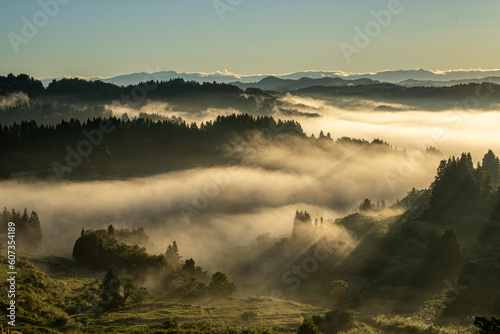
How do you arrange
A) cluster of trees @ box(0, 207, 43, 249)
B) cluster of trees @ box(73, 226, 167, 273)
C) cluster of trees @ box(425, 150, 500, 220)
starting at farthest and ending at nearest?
cluster of trees @ box(425, 150, 500, 220)
cluster of trees @ box(0, 207, 43, 249)
cluster of trees @ box(73, 226, 167, 273)

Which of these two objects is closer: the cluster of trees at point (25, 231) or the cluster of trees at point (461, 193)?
the cluster of trees at point (25, 231)

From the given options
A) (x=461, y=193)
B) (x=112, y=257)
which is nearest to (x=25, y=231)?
(x=112, y=257)

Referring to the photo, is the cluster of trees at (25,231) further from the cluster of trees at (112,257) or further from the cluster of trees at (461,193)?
the cluster of trees at (461,193)

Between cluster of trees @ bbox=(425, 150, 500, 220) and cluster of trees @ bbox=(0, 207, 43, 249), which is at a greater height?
cluster of trees @ bbox=(425, 150, 500, 220)

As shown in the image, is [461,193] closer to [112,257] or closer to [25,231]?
[112,257]

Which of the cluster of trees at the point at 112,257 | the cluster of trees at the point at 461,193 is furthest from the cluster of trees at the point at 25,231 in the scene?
the cluster of trees at the point at 461,193

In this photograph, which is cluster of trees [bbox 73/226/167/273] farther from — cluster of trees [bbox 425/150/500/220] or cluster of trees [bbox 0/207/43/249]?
cluster of trees [bbox 425/150/500/220]

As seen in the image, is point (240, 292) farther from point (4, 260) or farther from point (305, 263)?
point (4, 260)

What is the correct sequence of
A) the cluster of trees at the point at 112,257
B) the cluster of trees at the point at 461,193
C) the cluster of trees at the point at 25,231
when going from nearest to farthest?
1. the cluster of trees at the point at 112,257
2. the cluster of trees at the point at 25,231
3. the cluster of trees at the point at 461,193

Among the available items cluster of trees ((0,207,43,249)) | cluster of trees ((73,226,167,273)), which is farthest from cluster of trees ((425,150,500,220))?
cluster of trees ((0,207,43,249))

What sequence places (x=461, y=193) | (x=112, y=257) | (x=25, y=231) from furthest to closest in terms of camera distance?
(x=461, y=193), (x=25, y=231), (x=112, y=257)

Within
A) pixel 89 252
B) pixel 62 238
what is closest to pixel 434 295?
pixel 89 252

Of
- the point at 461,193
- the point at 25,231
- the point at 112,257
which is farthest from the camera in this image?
the point at 461,193

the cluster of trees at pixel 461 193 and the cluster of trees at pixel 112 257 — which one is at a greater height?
the cluster of trees at pixel 461 193
